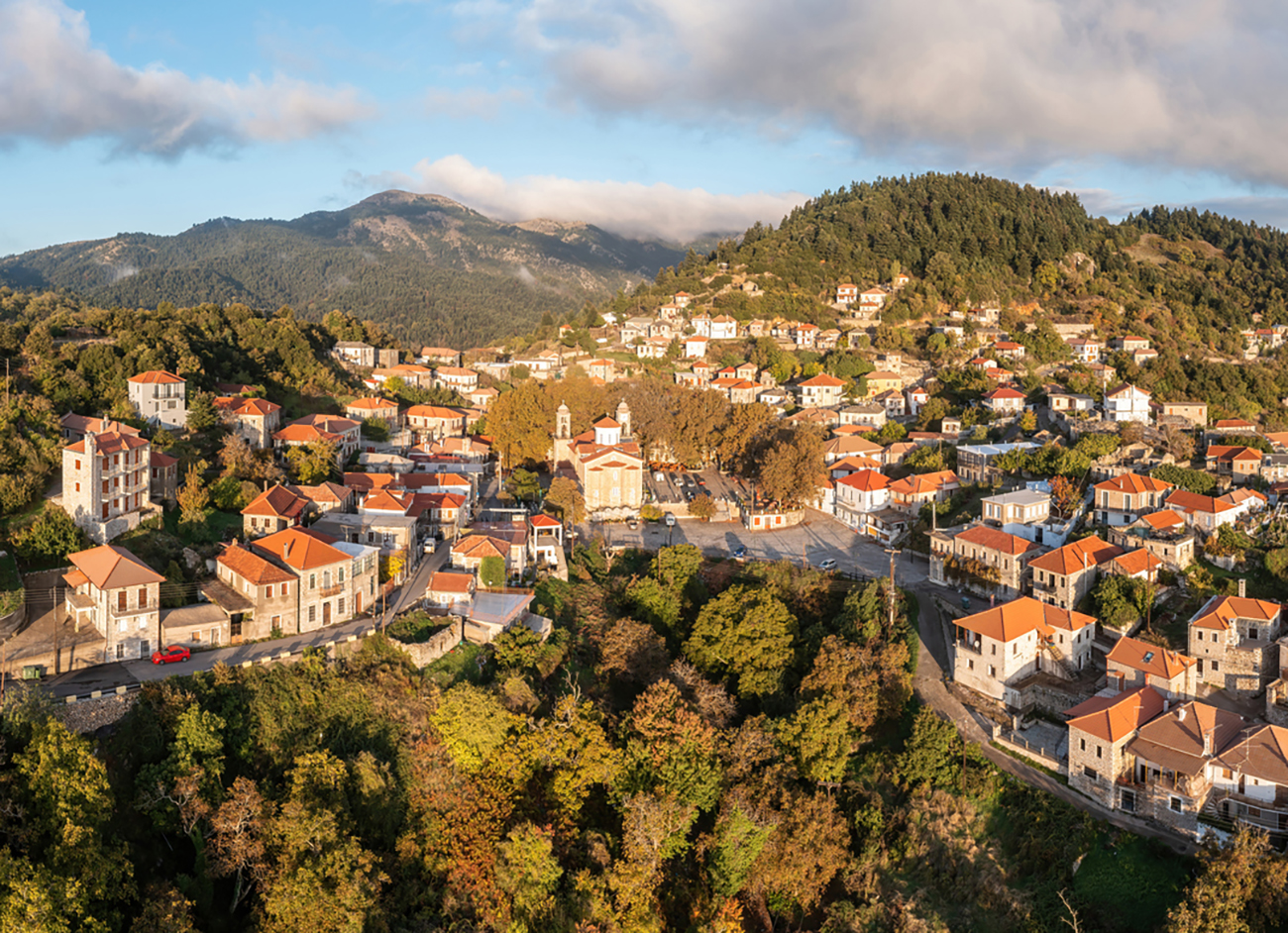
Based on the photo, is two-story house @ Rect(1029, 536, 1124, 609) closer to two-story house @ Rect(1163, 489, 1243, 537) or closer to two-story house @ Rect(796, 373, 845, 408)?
two-story house @ Rect(1163, 489, 1243, 537)

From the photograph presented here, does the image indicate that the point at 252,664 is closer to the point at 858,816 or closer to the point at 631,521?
the point at 858,816

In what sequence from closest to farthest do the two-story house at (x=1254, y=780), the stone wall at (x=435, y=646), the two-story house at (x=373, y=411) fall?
1. the two-story house at (x=1254, y=780)
2. the stone wall at (x=435, y=646)
3. the two-story house at (x=373, y=411)

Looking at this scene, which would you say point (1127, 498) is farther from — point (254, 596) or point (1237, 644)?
point (254, 596)

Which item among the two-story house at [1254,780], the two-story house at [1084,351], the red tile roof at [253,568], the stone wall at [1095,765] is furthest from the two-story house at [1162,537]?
the two-story house at [1084,351]

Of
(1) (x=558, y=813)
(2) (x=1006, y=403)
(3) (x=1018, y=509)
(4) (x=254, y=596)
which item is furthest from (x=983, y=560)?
(4) (x=254, y=596)

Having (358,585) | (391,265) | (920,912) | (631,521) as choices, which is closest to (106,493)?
(358,585)

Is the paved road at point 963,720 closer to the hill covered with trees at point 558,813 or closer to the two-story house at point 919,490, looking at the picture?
the hill covered with trees at point 558,813
